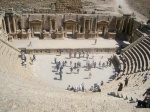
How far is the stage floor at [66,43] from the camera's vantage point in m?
27.3

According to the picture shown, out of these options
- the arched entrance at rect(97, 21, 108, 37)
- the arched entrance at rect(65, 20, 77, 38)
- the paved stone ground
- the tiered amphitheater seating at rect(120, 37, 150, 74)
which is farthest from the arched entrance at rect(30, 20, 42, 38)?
the tiered amphitheater seating at rect(120, 37, 150, 74)

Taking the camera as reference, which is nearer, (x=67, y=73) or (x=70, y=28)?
(x=67, y=73)

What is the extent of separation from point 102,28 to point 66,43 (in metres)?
6.04

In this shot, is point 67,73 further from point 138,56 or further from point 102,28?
point 102,28

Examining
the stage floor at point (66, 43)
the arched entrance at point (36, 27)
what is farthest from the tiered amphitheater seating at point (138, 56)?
the arched entrance at point (36, 27)

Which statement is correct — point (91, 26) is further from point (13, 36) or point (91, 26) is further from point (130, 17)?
point (13, 36)

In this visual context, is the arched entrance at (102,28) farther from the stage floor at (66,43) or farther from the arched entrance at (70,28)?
the arched entrance at (70,28)

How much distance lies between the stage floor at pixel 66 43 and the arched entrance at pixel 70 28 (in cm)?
119

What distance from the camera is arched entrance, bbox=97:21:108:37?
30497mm

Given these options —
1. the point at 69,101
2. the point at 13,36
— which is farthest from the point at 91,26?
the point at 69,101

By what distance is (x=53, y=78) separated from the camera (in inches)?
862

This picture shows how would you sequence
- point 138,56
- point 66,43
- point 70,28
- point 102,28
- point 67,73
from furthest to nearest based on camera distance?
point 102,28, point 70,28, point 66,43, point 138,56, point 67,73

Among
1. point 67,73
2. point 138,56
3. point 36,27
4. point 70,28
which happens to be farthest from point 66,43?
point 138,56

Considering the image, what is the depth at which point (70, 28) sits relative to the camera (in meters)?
30.7
